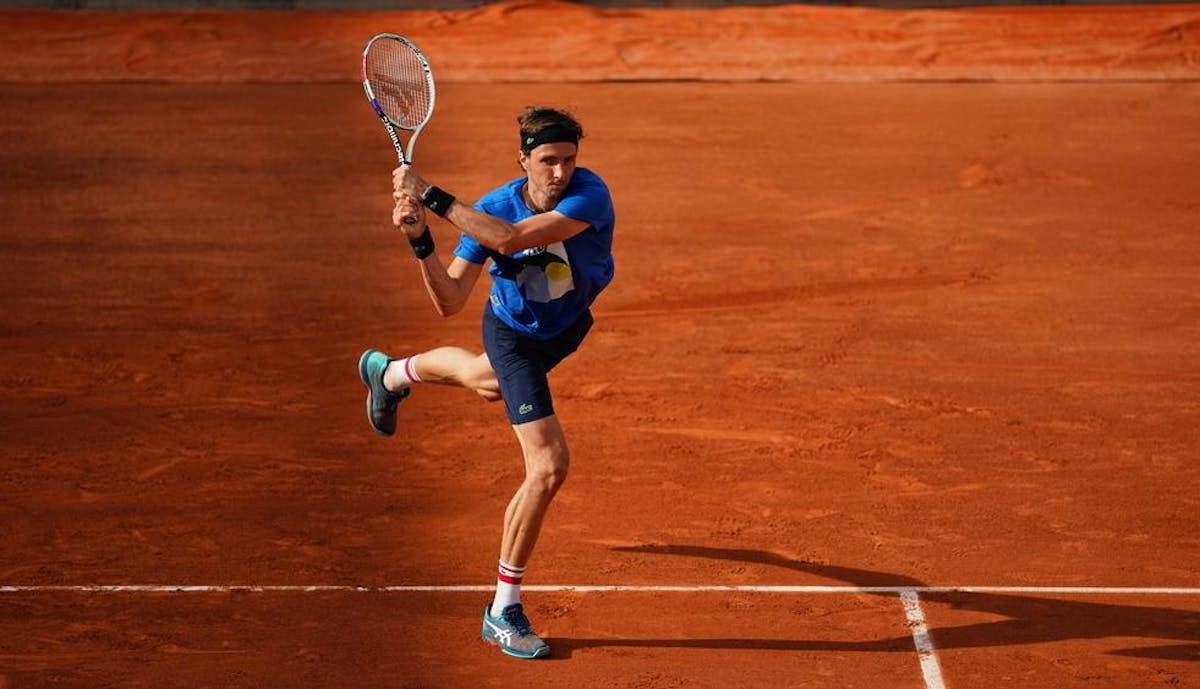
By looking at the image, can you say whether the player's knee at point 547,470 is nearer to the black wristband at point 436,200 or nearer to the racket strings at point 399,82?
the black wristband at point 436,200

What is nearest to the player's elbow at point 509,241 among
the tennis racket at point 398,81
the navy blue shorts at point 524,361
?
the navy blue shorts at point 524,361

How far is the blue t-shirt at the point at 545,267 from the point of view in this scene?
Result: 22.4 feet

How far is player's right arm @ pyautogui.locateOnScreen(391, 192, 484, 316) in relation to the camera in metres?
6.31

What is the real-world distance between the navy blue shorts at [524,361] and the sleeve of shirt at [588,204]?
55 centimetres

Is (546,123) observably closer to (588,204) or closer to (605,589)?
(588,204)

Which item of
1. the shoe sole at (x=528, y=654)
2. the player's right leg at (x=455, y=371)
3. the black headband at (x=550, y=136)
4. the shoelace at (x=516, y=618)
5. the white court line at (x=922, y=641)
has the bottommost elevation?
the shoe sole at (x=528, y=654)

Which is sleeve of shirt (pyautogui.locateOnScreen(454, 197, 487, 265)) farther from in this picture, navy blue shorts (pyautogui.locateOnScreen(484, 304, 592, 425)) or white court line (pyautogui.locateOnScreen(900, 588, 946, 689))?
white court line (pyautogui.locateOnScreen(900, 588, 946, 689))

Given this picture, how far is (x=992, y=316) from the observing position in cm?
1115

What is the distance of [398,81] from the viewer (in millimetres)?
7484

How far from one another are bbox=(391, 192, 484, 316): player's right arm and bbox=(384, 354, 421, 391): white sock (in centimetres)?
100

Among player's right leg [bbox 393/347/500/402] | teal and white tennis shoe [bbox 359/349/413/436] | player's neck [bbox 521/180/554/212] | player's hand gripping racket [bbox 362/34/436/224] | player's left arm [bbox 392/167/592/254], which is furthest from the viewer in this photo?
teal and white tennis shoe [bbox 359/349/413/436]

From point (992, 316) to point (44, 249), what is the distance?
725 cm

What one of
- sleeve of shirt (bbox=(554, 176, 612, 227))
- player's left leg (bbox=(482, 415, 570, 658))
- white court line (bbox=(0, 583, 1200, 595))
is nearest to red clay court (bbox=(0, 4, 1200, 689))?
white court line (bbox=(0, 583, 1200, 595))

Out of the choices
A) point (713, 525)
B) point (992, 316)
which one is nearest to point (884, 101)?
point (992, 316)
